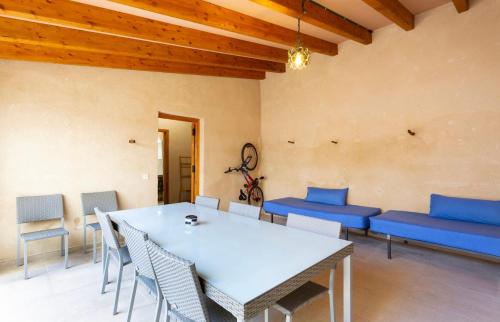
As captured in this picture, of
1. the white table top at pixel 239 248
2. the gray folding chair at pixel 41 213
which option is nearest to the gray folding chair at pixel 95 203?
the gray folding chair at pixel 41 213

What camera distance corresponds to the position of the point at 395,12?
3570 millimetres

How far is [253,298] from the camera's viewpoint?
120 cm

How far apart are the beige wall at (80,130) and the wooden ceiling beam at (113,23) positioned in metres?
1.37

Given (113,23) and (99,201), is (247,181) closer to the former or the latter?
(99,201)

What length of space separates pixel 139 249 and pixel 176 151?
238 inches

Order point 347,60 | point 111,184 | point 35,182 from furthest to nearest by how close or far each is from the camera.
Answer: point 347,60, point 111,184, point 35,182

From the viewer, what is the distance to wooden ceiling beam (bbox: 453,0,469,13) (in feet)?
11.2

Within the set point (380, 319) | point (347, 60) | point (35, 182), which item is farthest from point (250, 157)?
point (380, 319)

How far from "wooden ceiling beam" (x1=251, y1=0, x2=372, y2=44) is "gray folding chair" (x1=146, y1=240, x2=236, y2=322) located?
106 inches

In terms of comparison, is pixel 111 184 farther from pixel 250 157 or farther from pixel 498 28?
pixel 498 28

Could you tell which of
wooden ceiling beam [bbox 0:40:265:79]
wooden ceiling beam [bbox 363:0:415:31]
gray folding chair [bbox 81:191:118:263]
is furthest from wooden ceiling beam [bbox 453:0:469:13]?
gray folding chair [bbox 81:191:118:263]

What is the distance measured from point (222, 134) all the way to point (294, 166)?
1.77 meters

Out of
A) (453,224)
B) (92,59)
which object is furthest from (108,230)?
(453,224)

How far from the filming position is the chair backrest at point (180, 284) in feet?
4.32
